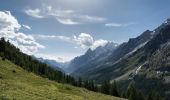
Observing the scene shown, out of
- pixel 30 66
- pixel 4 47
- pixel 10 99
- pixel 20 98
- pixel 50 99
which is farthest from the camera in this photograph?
pixel 30 66

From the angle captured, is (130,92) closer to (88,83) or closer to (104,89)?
(104,89)

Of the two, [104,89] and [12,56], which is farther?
[104,89]

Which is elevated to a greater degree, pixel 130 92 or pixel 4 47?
pixel 4 47

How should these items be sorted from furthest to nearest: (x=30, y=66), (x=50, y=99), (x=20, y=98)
Result: (x=30, y=66), (x=50, y=99), (x=20, y=98)

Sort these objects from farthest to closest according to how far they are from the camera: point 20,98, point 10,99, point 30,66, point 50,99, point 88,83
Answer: point 88,83 → point 30,66 → point 50,99 → point 20,98 → point 10,99

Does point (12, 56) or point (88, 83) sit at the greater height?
point (12, 56)

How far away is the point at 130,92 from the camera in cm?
14362

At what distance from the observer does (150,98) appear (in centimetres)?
14350

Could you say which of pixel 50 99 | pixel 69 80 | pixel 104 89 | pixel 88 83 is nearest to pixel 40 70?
pixel 69 80

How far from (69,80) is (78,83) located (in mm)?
8046

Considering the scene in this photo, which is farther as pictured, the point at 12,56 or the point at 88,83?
the point at 88,83

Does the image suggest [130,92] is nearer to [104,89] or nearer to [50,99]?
[104,89]

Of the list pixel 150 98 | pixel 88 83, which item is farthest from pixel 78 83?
pixel 150 98

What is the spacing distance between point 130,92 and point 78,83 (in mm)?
30898
